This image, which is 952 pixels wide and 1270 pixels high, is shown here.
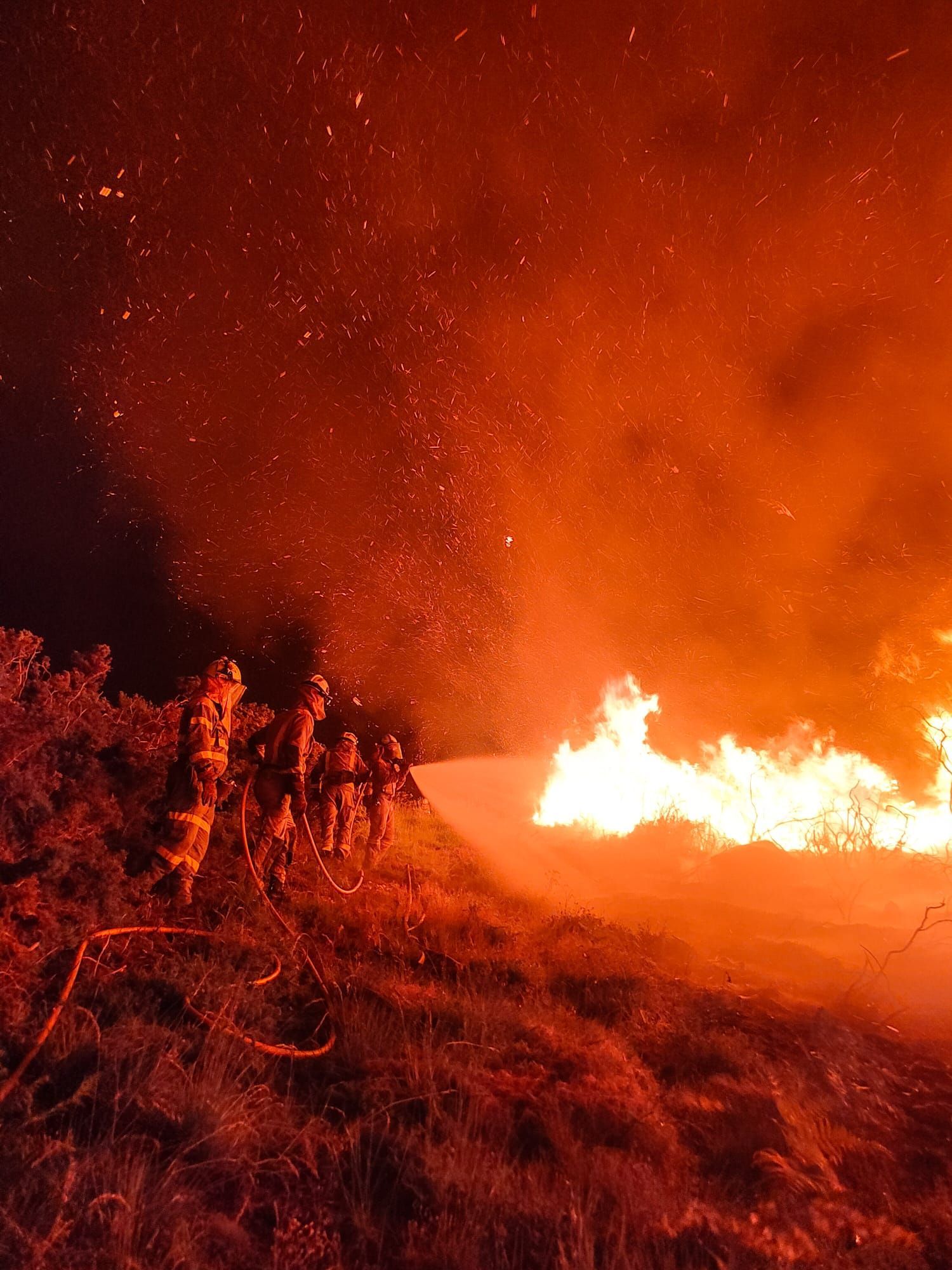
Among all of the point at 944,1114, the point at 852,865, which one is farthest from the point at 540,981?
the point at 852,865

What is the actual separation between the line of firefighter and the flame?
8.08 metres

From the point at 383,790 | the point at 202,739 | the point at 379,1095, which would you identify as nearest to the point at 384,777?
the point at 383,790

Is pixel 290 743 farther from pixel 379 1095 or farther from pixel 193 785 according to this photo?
pixel 379 1095

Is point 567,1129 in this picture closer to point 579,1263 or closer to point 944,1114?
point 579,1263

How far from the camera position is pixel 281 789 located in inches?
325

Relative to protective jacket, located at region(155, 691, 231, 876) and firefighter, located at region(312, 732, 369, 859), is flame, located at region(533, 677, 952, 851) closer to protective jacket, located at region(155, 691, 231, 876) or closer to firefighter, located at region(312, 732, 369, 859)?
firefighter, located at region(312, 732, 369, 859)

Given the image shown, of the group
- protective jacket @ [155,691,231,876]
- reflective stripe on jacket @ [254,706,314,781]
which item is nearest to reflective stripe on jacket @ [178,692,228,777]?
protective jacket @ [155,691,231,876]

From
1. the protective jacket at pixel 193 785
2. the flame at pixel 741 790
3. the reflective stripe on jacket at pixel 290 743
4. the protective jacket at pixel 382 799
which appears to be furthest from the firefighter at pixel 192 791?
the flame at pixel 741 790

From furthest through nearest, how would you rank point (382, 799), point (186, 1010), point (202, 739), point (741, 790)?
1. point (741, 790)
2. point (382, 799)
3. point (202, 739)
4. point (186, 1010)

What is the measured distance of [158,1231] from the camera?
8.58 ft

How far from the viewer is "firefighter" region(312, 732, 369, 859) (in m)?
10.8

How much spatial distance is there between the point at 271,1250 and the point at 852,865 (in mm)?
13600

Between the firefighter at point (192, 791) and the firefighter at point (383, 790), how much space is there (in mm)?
5024

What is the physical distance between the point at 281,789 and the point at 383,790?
14.0 ft
